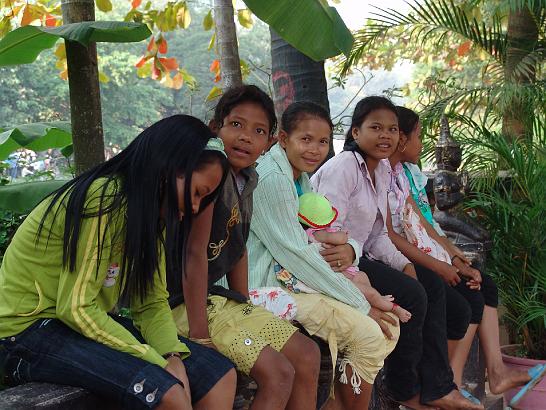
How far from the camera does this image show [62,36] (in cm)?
322

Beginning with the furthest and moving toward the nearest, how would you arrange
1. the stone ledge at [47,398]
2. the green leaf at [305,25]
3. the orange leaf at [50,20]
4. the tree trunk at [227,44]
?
the orange leaf at [50,20], the tree trunk at [227,44], the green leaf at [305,25], the stone ledge at [47,398]

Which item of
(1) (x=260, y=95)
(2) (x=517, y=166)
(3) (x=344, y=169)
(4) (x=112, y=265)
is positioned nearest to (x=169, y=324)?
(4) (x=112, y=265)

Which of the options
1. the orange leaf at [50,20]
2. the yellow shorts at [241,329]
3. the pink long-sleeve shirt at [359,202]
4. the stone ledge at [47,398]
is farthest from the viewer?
the orange leaf at [50,20]

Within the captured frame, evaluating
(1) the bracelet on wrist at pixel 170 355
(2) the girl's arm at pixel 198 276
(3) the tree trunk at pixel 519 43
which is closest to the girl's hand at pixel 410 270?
(2) the girl's arm at pixel 198 276

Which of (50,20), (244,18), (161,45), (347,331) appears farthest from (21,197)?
(244,18)

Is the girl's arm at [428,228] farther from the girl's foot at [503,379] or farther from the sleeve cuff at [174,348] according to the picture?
the sleeve cuff at [174,348]

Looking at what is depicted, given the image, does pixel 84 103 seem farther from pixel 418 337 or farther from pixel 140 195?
pixel 418 337

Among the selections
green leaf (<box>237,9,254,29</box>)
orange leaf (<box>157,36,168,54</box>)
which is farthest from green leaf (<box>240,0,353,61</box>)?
green leaf (<box>237,9,254,29</box>)

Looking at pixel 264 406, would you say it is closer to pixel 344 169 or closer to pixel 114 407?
pixel 114 407

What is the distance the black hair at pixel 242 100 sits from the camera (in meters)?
3.47

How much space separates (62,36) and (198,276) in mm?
1111

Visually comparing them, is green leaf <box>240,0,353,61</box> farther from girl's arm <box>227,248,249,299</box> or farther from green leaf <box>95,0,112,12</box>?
green leaf <box>95,0,112,12</box>

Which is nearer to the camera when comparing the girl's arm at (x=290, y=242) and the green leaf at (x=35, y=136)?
the girl's arm at (x=290, y=242)

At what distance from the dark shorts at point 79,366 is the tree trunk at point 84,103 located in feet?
4.54
